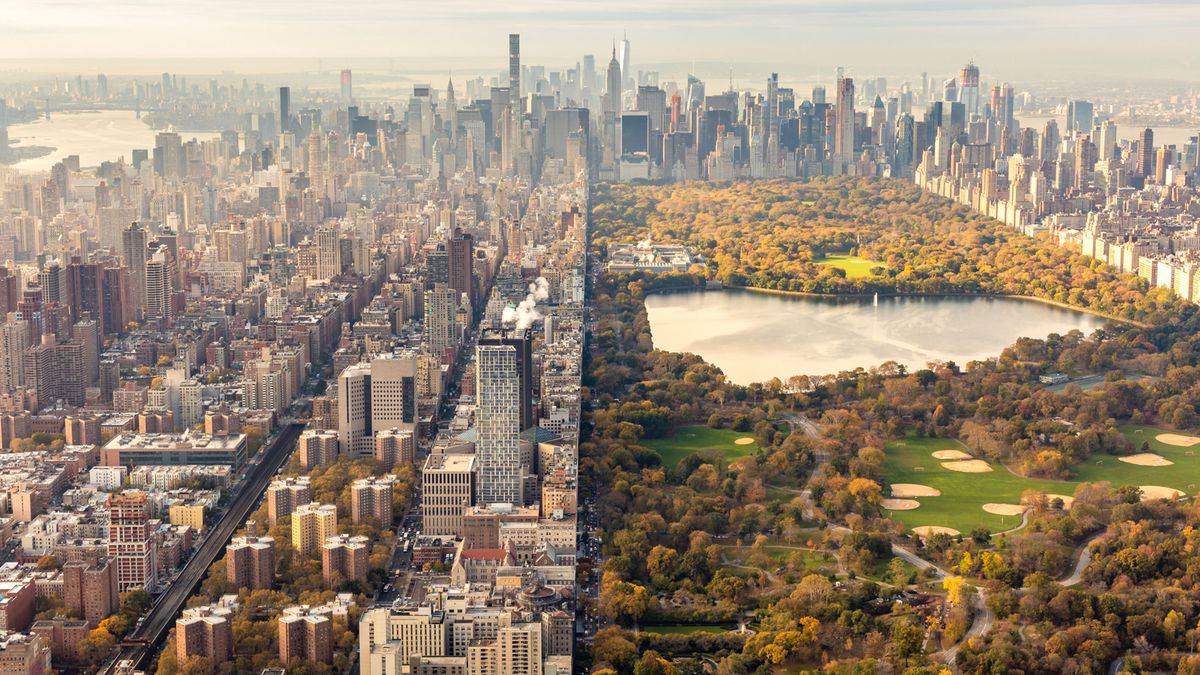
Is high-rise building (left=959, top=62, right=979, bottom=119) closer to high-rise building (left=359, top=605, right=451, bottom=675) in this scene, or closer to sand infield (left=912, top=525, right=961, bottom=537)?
sand infield (left=912, top=525, right=961, bottom=537)

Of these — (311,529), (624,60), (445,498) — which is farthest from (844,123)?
(311,529)

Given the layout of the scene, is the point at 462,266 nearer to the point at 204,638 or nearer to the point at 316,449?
the point at 316,449

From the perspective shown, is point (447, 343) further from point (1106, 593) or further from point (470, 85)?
point (470, 85)

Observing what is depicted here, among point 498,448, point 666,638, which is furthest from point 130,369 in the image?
point 666,638

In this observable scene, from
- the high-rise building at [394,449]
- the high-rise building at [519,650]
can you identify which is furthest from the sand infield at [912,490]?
the high-rise building at [519,650]

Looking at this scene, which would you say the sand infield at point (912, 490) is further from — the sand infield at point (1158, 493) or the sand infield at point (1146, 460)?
the sand infield at point (1146, 460)
